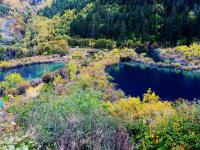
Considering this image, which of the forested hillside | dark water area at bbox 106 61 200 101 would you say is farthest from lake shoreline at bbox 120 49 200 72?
the forested hillside

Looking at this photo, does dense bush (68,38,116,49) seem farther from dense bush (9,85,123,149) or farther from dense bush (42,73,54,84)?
dense bush (9,85,123,149)

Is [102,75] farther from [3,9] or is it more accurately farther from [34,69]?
[3,9]

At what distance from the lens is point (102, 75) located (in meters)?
58.8

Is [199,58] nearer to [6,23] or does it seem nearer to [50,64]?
[50,64]

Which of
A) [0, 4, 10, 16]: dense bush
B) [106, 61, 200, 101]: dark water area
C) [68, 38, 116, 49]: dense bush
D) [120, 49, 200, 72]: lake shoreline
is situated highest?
[0, 4, 10, 16]: dense bush

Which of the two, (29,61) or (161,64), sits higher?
(161,64)

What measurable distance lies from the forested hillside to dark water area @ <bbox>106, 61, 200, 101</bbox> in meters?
24.0

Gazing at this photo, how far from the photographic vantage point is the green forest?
595 inches

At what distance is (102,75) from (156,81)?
395 inches

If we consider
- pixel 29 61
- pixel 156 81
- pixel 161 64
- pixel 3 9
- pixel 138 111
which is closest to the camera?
pixel 138 111

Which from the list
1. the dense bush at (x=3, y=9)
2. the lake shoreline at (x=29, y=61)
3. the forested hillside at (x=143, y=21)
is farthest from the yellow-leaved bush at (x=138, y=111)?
the dense bush at (x=3, y=9)

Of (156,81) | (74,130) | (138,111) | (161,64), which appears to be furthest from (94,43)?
(74,130)

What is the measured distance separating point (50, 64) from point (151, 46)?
26.7m

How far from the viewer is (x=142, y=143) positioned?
15773 millimetres
